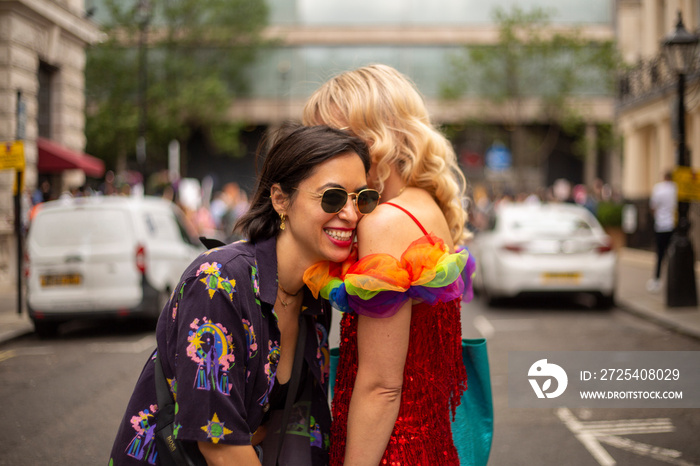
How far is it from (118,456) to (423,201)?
1.10 meters

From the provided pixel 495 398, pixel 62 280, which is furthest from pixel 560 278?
pixel 62 280

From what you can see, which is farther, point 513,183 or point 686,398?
point 513,183

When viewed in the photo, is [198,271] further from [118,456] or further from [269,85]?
[269,85]

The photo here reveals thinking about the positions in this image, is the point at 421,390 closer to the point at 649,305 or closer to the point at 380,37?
the point at 649,305

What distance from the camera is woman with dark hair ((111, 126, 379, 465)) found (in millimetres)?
1736

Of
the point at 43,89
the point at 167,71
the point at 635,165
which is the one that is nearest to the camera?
the point at 43,89

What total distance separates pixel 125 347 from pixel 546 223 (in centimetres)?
639

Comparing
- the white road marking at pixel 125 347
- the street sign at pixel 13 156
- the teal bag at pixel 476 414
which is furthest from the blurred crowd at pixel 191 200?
the teal bag at pixel 476 414

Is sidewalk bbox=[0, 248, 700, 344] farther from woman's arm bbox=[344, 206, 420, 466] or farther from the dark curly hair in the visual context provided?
the dark curly hair

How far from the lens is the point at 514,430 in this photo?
5020 millimetres

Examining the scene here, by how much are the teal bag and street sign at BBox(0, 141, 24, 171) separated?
996cm

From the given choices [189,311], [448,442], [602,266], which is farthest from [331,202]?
[602,266]

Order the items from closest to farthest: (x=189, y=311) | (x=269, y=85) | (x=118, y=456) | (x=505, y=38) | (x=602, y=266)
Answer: (x=189, y=311), (x=118, y=456), (x=602, y=266), (x=505, y=38), (x=269, y=85)

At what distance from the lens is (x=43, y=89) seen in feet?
62.4
